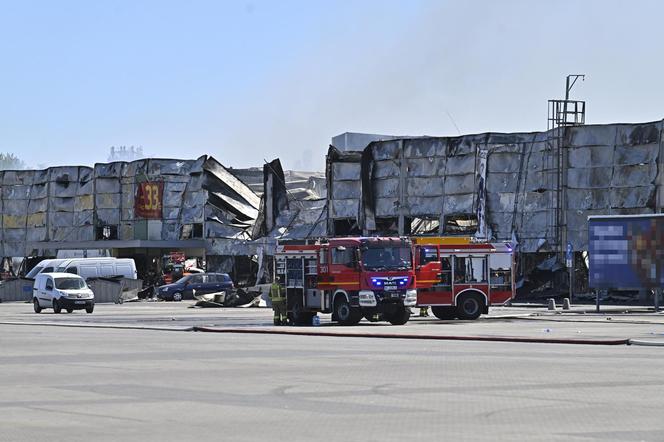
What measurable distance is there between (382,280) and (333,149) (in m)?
41.9

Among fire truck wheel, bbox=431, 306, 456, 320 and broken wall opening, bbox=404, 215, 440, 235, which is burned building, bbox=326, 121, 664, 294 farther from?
fire truck wheel, bbox=431, 306, 456, 320

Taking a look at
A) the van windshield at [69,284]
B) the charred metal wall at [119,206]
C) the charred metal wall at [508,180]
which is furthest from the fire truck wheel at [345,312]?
the charred metal wall at [119,206]

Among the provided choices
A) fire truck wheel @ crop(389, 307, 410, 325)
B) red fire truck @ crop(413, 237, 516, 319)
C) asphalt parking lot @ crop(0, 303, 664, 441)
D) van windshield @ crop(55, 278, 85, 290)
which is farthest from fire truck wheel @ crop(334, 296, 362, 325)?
van windshield @ crop(55, 278, 85, 290)

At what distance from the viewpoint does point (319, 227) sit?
84.0 metres

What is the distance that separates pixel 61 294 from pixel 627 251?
23167 mm

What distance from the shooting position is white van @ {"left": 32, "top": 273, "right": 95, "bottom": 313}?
181 feet

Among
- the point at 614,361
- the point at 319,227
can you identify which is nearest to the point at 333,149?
the point at 319,227

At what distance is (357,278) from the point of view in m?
39.8

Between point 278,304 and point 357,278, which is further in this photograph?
point 278,304

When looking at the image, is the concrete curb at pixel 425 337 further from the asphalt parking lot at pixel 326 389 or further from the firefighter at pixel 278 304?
the firefighter at pixel 278 304

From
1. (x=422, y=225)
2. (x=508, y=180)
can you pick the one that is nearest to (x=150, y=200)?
(x=422, y=225)

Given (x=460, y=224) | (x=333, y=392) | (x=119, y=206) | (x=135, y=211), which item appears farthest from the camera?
(x=119, y=206)

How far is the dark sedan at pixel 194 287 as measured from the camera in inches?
2921

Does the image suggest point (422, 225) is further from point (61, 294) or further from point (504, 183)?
point (61, 294)
